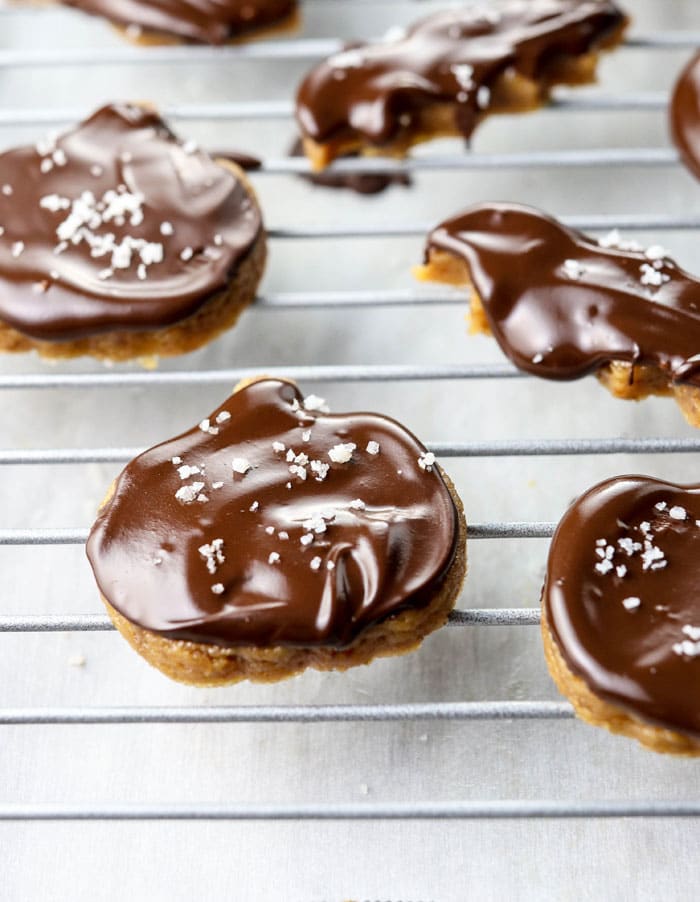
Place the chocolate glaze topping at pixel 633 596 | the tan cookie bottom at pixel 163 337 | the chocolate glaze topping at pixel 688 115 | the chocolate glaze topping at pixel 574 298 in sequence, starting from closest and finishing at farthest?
1. the chocolate glaze topping at pixel 633 596
2. the chocolate glaze topping at pixel 574 298
3. the tan cookie bottom at pixel 163 337
4. the chocolate glaze topping at pixel 688 115

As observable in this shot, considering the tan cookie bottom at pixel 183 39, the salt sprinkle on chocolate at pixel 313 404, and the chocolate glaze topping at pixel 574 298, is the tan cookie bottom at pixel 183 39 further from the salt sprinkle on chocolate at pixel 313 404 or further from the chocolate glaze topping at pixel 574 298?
the salt sprinkle on chocolate at pixel 313 404

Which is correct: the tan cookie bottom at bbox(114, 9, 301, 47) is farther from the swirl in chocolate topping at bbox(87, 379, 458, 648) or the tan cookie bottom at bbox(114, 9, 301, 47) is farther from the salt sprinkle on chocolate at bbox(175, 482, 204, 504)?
the salt sprinkle on chocolate at bbox(175, 482, 204, 504)

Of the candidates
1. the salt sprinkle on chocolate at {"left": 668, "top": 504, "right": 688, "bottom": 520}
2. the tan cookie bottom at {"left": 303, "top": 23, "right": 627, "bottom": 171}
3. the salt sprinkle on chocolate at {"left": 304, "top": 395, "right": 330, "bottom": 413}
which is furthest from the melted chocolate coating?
the salt sprinkle on chocolate at {"left": 668, "top": 504, "right": 688, "bottom": 520}

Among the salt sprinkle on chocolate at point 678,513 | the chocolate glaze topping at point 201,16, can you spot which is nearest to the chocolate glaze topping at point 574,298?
the salt sprinkle on chocolate at point 678,513

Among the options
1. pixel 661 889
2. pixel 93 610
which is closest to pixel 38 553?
pixel 93 610

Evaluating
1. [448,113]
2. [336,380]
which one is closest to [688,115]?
[448,113]

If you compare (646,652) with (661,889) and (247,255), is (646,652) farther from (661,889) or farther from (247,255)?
(247,255)
